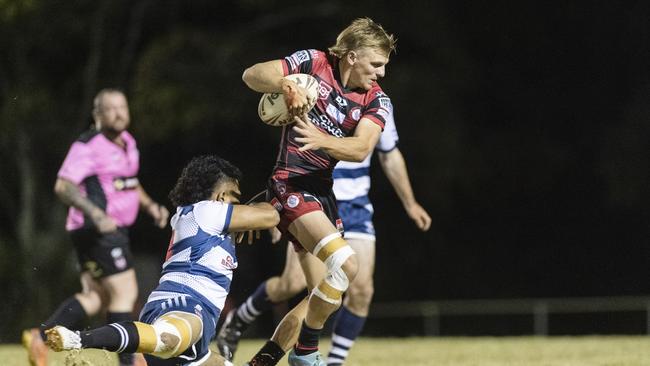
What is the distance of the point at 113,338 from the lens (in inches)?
220

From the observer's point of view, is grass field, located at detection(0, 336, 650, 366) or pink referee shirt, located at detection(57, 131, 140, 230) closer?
grass field, located at detection(0, 336, 650, 366)

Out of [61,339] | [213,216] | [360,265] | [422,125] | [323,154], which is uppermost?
[323,154]

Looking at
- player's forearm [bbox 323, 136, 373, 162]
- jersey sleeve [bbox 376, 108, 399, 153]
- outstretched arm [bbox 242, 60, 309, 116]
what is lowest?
jersey sleeve [bbox 376, 108, 399, 153]

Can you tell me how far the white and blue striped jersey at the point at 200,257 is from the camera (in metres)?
6.13

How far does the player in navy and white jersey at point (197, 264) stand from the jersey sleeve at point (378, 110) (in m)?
0.83

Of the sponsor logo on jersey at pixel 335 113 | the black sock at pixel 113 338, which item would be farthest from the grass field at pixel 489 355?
the sponsor logo on jersey at pixel 335 113

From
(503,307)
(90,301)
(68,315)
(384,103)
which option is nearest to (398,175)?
(384,103)

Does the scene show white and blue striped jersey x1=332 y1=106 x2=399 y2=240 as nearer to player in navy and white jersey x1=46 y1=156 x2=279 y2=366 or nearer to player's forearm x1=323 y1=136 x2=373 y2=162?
player's forearm x1=323 y1=136 x2=373 y2=162

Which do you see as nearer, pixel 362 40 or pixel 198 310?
pixel 198 310

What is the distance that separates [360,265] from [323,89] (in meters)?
2.18

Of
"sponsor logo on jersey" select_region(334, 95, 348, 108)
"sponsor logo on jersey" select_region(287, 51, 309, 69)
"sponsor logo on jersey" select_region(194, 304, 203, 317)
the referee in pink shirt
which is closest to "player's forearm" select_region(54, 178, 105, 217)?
the referee in pink shirt

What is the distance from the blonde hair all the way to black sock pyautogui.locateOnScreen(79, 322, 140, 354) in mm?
2169

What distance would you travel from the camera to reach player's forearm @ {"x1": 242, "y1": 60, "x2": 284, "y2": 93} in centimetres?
658

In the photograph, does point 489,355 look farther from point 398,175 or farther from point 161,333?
point 161,333
